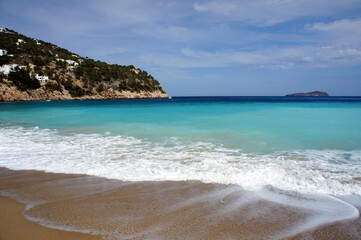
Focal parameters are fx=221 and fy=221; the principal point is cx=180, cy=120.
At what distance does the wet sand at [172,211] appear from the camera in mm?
2182

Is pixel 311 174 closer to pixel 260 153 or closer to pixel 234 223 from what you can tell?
pixel 260 153

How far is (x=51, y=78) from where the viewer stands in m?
49.4

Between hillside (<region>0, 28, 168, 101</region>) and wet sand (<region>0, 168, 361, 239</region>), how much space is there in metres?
48.6

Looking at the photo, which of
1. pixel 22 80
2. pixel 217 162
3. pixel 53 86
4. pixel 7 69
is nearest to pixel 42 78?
pixel 53 86

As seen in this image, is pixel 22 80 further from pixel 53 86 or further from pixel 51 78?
pixel 51 78

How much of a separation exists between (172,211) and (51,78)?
183ft

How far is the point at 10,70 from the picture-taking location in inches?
1724

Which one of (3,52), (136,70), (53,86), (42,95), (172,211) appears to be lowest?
(172,211)

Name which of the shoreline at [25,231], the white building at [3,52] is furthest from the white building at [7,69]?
the shoreline at [25,231]

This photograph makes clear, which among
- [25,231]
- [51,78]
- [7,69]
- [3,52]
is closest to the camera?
[25,231]

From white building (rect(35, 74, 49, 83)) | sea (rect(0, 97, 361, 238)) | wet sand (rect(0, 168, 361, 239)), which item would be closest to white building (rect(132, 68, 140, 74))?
white building (rect(35, 74, 49, 83))

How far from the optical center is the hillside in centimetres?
4344

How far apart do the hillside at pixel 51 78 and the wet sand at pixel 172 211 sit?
160 ft

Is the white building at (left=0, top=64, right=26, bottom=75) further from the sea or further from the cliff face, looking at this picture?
the sea
